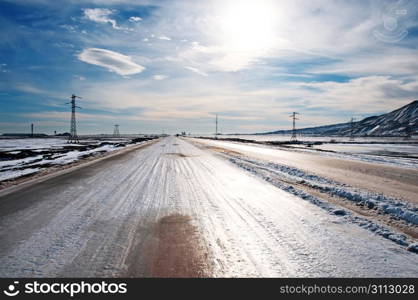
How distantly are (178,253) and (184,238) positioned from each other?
0.56 meters

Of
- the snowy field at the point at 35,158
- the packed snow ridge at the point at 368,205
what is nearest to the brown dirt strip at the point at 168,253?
the packed snow ridge at the point at 368,205

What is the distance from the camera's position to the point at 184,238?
4020 mm

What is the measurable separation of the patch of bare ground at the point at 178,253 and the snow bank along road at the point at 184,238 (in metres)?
0.01

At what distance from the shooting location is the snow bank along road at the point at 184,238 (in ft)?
10.0

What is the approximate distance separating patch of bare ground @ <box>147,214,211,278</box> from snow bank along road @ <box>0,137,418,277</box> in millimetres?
13

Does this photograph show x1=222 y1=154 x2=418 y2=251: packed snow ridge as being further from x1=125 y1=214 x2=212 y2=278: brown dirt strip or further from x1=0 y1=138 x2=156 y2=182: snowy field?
x1=0 y1=138 x2=156 y2=182: snowy field

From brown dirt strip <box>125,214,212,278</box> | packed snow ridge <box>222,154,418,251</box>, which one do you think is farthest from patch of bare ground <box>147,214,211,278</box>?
packed snow ridge <box>222,154,418,251</box>

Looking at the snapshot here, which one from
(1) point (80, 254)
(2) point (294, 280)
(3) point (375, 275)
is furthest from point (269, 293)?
(1) point (80, 254)

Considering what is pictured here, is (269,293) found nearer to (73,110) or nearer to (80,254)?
(80,254)

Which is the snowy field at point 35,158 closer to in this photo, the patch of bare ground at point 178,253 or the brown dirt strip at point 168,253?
the brown dirt strip at point 168,253

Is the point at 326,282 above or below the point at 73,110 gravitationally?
→ below

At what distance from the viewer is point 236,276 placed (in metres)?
2.88

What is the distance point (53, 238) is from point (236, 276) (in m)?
2.90

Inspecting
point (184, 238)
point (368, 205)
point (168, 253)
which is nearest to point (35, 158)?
point (184, 238)
